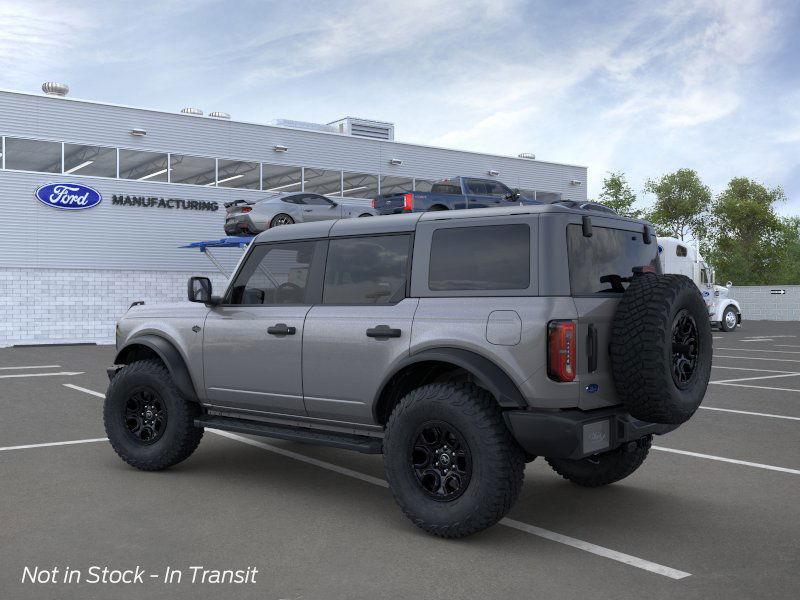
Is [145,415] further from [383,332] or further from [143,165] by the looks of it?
[143,165]

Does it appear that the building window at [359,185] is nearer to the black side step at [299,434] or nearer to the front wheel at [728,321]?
Result: the front wheel at [728,321]

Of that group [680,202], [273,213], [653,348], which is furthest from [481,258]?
[680,202]

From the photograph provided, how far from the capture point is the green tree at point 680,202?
62844 mm

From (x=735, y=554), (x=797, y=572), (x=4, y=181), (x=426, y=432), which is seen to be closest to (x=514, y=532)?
(x=426, y=432)

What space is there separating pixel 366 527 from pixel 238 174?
2640cm

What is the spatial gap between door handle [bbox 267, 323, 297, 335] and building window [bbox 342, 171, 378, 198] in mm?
26871

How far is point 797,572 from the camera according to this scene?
432 cm

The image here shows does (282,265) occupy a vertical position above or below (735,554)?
above

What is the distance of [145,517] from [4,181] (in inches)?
933

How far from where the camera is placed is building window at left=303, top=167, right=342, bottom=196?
31.8 m

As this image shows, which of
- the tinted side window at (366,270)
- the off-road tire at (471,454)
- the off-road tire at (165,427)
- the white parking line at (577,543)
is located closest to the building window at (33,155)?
the off-road tire at (165,427)

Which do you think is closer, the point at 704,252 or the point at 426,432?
the point at 426,432

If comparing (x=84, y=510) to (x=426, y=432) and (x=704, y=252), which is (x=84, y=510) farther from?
(x=704, y=252)

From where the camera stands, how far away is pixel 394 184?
33781mm
